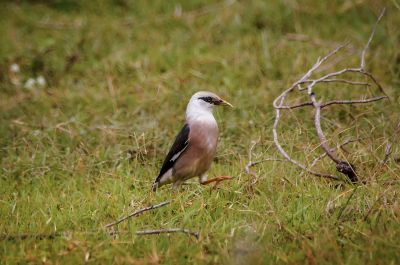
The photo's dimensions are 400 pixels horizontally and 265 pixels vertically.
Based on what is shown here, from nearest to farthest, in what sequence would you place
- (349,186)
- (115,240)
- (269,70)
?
1. (115,240)
2. (349,186)
3. (269,70)

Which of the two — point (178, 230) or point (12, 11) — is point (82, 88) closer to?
point (12, 11)

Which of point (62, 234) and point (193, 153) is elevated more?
point (193, 153)

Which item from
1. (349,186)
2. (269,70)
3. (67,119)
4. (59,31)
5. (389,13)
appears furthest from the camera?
(59,31)

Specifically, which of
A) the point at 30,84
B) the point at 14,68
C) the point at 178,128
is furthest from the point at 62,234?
the point at 14,68

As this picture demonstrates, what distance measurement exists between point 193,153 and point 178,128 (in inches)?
58.5

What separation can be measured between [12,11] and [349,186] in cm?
613

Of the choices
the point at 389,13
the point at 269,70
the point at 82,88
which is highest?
the point at 389,13

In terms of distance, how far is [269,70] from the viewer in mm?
7426

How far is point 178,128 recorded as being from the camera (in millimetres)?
6457

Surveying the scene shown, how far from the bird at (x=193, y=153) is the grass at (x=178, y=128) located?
129 millimetres

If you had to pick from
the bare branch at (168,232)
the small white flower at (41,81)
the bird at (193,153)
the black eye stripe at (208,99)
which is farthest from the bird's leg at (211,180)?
the small white flower at (41,81)

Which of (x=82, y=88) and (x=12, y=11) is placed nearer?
(x=82, y=88)

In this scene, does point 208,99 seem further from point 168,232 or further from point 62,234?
point 62,234

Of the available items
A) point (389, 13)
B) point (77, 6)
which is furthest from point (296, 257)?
point (77, 6)
